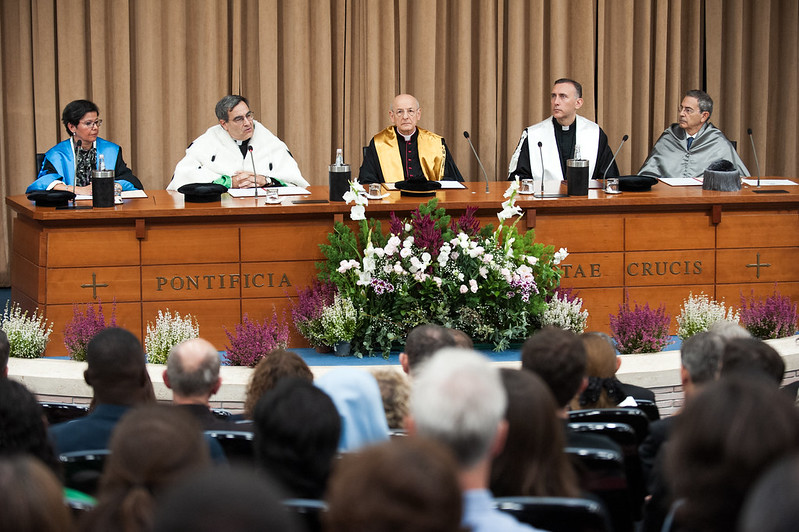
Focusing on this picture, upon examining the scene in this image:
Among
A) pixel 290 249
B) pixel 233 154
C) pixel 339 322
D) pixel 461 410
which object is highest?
pixel 233 154

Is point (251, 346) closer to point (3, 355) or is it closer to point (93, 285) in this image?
point (93, 285)

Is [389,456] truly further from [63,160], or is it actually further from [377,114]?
[377,114]

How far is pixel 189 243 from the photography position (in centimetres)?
634

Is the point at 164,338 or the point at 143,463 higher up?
the point at 143,463

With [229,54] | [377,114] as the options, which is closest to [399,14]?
[377,114]

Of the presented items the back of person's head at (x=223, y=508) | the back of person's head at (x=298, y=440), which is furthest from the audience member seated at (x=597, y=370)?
the back of person's head at (x=223, y=508)

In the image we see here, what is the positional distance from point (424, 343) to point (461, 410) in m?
1.58

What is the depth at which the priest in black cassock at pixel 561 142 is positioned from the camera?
848cm

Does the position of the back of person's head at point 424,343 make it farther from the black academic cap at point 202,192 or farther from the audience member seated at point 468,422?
the black academic cap at point 202,192

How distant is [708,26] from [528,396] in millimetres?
8512

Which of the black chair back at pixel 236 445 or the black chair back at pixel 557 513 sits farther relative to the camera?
the black chair back at pixel 236 445

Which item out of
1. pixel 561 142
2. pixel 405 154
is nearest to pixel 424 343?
pixel 405 154

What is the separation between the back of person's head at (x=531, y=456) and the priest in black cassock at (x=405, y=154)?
5.85 meters

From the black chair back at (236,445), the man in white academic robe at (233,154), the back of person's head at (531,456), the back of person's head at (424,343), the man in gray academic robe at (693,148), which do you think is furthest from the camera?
the man in gray academic robe at (693,148)
